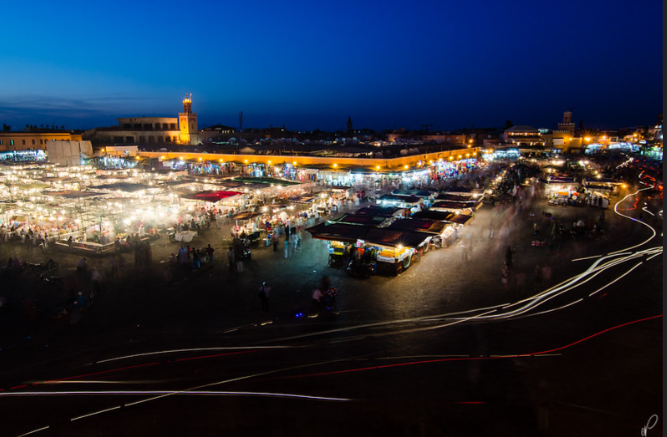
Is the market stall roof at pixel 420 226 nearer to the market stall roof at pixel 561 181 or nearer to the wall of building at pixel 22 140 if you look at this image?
the market stall roof at pixel 561 181

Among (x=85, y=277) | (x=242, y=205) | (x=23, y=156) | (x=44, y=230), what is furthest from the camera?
(x=23, y=156)

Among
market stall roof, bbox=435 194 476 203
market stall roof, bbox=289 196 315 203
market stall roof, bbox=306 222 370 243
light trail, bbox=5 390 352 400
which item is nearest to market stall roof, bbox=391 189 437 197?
market stall roof, bbox=435 194 476 203

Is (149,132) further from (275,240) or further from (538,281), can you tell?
(538,281)

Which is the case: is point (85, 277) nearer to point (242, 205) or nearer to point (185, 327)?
point (185, 327)

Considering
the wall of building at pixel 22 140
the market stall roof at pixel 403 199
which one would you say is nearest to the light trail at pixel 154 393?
the market stall roof at pixel 403 199

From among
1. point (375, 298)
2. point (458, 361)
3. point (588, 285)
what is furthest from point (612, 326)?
point (375, 298)

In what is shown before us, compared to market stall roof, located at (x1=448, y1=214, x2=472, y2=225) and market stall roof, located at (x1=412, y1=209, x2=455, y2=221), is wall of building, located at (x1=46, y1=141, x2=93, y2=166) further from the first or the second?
market stall roof, located at (x1=448, y1=214, x2=472, y2=225)
